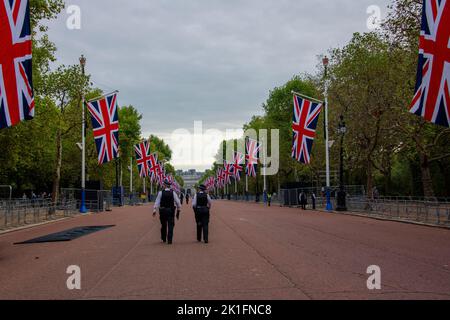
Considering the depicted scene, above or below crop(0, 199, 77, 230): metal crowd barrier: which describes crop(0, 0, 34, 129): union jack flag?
above

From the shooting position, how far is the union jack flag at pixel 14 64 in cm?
1293

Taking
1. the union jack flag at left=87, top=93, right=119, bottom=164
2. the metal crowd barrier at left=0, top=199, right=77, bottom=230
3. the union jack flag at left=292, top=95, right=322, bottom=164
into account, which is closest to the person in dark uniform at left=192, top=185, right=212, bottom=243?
the metal crowd barrier at left=0, top=199, right=77, bottom=230

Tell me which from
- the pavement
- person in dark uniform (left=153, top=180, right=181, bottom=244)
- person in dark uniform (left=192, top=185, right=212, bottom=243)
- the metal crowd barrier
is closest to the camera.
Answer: the pavement

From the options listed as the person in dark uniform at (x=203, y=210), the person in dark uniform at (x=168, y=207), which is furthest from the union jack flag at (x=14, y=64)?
the person in dark uniform at (x=203, y=210)

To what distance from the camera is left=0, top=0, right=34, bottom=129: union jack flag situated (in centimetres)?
1293

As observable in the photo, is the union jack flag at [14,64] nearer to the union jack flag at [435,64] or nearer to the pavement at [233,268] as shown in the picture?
the pavement at [233,268]

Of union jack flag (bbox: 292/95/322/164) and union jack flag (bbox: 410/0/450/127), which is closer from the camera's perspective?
union jack flag (bbox: 410/0/450/127)

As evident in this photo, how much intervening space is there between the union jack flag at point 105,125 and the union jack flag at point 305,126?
39.3 feet

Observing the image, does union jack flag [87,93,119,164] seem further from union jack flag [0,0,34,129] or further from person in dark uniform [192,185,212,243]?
union jack flag [0,0,34,129]

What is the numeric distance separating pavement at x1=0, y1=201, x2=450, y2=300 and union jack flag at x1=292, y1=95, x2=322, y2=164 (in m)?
16.9

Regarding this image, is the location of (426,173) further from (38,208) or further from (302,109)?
(38,208)

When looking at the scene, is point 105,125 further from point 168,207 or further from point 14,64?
point 14,64

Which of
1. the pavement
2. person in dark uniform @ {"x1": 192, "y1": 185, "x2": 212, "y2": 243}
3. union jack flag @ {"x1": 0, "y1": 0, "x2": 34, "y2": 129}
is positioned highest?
union jack flag @ {"x1": 0, "y1": 0, "x2": 34, "y2": 129}

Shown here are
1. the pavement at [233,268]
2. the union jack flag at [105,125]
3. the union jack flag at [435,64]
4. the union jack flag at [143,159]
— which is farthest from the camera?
the union jack flag at [143,159]
